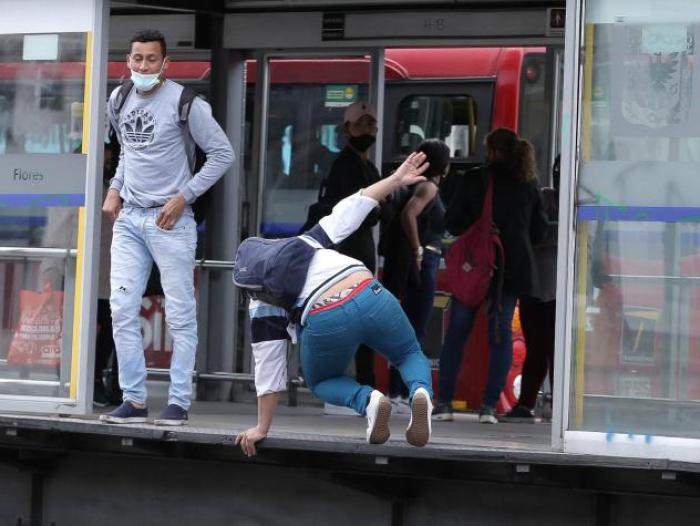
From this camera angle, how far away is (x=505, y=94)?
43.3ft

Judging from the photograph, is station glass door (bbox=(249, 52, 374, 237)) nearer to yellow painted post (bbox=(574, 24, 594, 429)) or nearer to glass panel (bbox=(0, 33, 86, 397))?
glass panel (bbox=(0, 33, 86, 397))

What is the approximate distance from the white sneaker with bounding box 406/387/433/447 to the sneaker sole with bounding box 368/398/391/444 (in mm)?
137

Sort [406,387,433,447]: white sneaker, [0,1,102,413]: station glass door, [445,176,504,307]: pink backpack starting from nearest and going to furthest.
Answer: [406,387,433,447]: white sneaker → [0,1,102,413]: station glass door → [445,176,504,307]: pink backpack

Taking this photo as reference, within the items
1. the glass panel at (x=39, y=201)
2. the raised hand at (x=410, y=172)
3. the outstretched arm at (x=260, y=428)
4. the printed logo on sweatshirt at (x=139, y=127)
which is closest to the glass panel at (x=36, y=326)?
the glass panel at (x=39, y=201)

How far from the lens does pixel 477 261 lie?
9125 millimetres

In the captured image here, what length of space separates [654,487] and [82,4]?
12.3 feet

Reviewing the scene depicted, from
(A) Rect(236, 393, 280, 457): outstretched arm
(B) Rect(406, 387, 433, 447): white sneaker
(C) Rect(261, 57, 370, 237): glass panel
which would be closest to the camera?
(B) Rect(406, 387, 433, 447): white sneaker

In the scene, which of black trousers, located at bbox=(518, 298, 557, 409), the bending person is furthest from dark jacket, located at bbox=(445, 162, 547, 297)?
the bending person

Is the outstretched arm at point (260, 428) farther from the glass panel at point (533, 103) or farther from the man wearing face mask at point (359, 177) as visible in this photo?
the glass panel at point (533, 103)

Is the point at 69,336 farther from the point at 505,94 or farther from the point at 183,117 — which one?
the point at 505,94

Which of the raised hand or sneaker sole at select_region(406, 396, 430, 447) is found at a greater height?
the raised hand

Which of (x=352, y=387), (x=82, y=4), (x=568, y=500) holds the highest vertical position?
(x=82, y=4)

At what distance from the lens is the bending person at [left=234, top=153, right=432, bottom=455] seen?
6723 mm

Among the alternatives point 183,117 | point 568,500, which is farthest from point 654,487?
point 183,117
